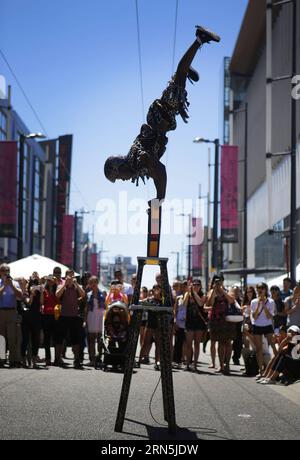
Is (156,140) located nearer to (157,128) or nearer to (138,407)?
(157,128)

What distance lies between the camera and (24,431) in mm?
7465

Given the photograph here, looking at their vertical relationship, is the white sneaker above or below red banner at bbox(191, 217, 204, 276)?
below

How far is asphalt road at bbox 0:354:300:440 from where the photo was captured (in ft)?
25.1

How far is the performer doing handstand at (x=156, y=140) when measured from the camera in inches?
314

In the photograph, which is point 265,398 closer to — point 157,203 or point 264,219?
point 157,203

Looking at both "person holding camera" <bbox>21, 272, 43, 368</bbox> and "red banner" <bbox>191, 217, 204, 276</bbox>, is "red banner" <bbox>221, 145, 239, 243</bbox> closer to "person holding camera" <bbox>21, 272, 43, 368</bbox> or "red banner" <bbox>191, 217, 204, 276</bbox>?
"red banner" <bbox>191, 217, 204, 276</bbox>

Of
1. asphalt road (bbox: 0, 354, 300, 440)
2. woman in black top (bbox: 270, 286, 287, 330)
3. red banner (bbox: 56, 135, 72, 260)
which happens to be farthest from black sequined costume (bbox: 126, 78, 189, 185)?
red banner (bbox: 56, 135, 72, 260)

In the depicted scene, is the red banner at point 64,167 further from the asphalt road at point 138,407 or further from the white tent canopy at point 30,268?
the asphalt road at point 138,407

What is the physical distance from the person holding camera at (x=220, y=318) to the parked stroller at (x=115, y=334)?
67.6 inches

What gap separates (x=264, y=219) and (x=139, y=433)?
6360 cm

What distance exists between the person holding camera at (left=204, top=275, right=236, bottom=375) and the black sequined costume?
26.0 feet

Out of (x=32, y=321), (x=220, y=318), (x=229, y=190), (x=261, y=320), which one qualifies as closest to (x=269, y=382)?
(x=261, y=320)

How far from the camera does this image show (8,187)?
32.0 meters

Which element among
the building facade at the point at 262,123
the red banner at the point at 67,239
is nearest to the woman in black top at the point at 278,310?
the building facade at the point at 262,123
